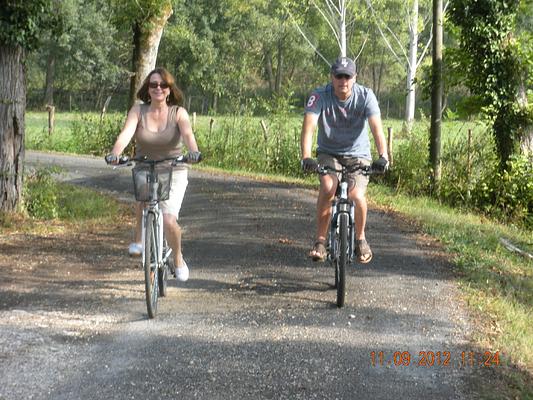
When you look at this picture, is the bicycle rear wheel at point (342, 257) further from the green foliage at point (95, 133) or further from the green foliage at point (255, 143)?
the green foliage at point (95, 133)

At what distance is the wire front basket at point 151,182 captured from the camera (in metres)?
7.10

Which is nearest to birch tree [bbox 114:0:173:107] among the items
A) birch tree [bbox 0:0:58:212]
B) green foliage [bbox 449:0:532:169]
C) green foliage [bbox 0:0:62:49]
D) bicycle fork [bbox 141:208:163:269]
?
green foliage [bbox 449:0:532:169]

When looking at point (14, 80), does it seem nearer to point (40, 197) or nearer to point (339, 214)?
point (40, 197)

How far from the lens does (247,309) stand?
743 cm

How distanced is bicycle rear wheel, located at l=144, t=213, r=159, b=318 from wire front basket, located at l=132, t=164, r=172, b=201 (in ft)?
0.64

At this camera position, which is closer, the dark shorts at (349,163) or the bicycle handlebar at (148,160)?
the bicycle handlebar at (148,160)

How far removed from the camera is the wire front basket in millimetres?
7102

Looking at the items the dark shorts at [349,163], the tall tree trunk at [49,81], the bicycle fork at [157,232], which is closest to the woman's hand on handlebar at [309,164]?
the dark shorts at [349,163]

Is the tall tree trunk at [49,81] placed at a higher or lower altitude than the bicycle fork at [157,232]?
higher

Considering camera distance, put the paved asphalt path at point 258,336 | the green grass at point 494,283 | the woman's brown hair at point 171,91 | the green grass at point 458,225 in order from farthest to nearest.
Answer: the woman's brown hair at point 171,91 → the green grass at point 458,225 → the green grass at point 494,283 → the paved asphalt path at point 258,336

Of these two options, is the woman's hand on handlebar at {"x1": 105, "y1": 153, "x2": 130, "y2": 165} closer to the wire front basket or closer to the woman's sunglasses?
the wire front basket

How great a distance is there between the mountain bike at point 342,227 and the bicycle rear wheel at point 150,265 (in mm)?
1565

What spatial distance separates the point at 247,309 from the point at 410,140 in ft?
48.0

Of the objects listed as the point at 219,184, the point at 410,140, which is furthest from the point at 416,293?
the point at 410,140
